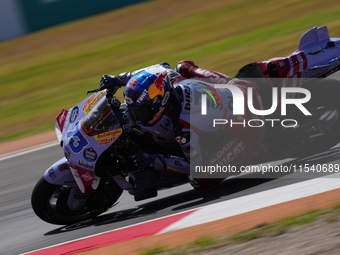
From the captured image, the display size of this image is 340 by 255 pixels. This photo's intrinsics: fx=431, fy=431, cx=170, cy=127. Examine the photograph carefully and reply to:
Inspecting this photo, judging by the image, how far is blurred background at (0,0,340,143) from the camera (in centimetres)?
1213

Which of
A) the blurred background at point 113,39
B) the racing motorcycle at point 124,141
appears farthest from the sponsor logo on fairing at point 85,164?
the blurred background at point 113,39

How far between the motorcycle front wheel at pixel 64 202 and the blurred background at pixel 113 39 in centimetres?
537

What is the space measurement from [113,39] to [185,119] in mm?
15085

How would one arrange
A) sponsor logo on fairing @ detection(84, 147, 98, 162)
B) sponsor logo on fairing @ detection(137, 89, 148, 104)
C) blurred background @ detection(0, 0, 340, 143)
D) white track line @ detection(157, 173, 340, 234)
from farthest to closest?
blurred background @ detection(0, 0, 340, 143), sponsor logo on fairing @ detection(84, 147, 98, 162), sponsor logo on fairing @ detection(137, 89, 148, 104), white track line @ detection(157, 173, 340, 234)

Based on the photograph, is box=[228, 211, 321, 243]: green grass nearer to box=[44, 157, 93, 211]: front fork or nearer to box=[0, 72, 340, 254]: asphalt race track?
box=[0, 72, 340, 254]: asphalt race track

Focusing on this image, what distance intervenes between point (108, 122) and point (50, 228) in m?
1.56

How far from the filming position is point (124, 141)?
4.50 metres

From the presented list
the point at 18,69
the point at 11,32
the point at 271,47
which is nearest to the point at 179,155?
the point at 271,47

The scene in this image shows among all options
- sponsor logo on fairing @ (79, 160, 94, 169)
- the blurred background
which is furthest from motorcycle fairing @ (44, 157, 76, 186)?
the blurred background

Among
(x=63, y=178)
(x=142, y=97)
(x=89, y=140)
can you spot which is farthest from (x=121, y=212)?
(x=142, y=97)

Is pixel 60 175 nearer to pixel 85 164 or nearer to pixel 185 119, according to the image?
pixel 85 164

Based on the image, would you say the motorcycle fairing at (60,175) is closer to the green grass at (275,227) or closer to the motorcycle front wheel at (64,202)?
the motorcycle front wheel at (64,202)

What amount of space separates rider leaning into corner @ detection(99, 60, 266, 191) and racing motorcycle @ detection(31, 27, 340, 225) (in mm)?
133

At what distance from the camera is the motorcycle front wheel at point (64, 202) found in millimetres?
4639
